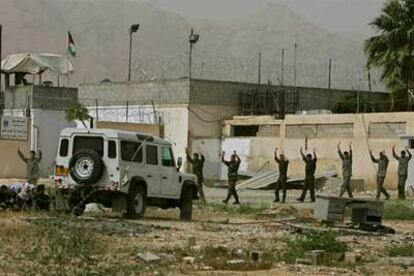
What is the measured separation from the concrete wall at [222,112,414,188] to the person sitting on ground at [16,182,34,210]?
1915 cm

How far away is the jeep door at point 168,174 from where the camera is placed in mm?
23094

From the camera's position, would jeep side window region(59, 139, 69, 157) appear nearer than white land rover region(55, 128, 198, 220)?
No

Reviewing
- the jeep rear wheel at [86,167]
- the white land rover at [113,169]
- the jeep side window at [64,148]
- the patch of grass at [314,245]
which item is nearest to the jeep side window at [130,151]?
the white land rover at [113,169]

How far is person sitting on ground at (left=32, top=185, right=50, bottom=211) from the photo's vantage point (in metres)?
21.5

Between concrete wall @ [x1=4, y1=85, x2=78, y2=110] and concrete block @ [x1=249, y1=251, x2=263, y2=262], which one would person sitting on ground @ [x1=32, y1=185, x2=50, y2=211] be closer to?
concrete block @ [x1=249, y1=251, x2=263, y2=262]

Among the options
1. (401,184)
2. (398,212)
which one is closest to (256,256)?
(398,212)

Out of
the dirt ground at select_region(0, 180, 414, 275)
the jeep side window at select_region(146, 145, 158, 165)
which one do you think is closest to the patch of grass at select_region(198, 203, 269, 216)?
the dirt ground at select_region(0, 180, 414, 275)

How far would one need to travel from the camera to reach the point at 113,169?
851 inches

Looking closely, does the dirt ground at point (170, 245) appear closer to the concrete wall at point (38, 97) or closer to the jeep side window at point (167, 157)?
the jeep side window at point (167, 157)

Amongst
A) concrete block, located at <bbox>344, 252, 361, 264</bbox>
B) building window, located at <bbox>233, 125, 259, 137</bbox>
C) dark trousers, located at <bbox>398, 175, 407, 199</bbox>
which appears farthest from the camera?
building window, located at <bbox>233, 125, 259, 137</bbox>

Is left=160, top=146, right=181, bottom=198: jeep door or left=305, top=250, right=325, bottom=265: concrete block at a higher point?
left=160, top=146, right=181, bottom=198: jeep door

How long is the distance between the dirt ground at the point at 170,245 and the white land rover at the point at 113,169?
1.80 feet

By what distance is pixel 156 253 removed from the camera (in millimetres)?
15469

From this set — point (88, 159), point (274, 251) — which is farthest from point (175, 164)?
point (274, 251)
